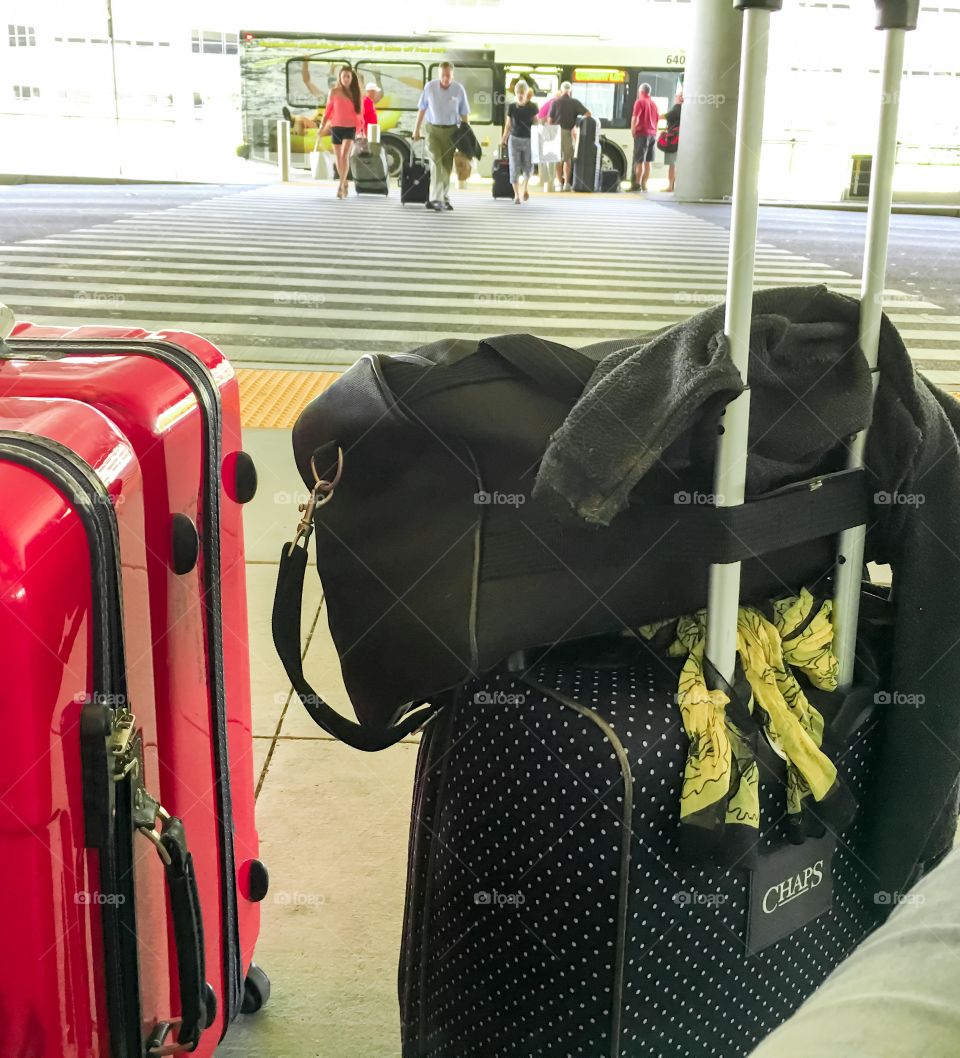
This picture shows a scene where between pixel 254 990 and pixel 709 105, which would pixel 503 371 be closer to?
pixel 254 990

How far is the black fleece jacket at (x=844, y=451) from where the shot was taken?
0.94m

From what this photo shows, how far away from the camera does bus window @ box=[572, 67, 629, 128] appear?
17.4 m

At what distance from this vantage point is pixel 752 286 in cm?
99

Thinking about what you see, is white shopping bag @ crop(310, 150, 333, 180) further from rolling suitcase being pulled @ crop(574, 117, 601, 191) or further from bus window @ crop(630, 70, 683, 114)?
bus window @ crop(630, 70, 683, 114)

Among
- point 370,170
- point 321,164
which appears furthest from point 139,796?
point 321,164

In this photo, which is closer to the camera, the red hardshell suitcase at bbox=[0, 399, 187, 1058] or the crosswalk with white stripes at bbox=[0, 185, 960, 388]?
the red hardshell suitcase at bbox=[0, 399, 187, 1058]

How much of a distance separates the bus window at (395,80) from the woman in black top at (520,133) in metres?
3.42

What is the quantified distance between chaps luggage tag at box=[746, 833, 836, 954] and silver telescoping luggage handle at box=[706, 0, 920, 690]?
0.18 m

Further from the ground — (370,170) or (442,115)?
(442,115)

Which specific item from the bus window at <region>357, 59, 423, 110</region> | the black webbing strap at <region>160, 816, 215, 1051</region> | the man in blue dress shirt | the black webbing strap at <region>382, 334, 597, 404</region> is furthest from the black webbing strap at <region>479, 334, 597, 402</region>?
the bus window at <region>357, 59, 423, 110</region>

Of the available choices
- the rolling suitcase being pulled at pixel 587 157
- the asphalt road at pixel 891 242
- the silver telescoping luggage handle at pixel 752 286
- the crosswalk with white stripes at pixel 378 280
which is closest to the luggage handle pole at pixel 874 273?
the silver telescoping luggage handle at pixel 752 286

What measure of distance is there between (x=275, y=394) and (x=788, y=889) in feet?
10.4

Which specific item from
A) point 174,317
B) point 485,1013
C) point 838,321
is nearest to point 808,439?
point 838,321

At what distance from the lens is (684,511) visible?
102cm
